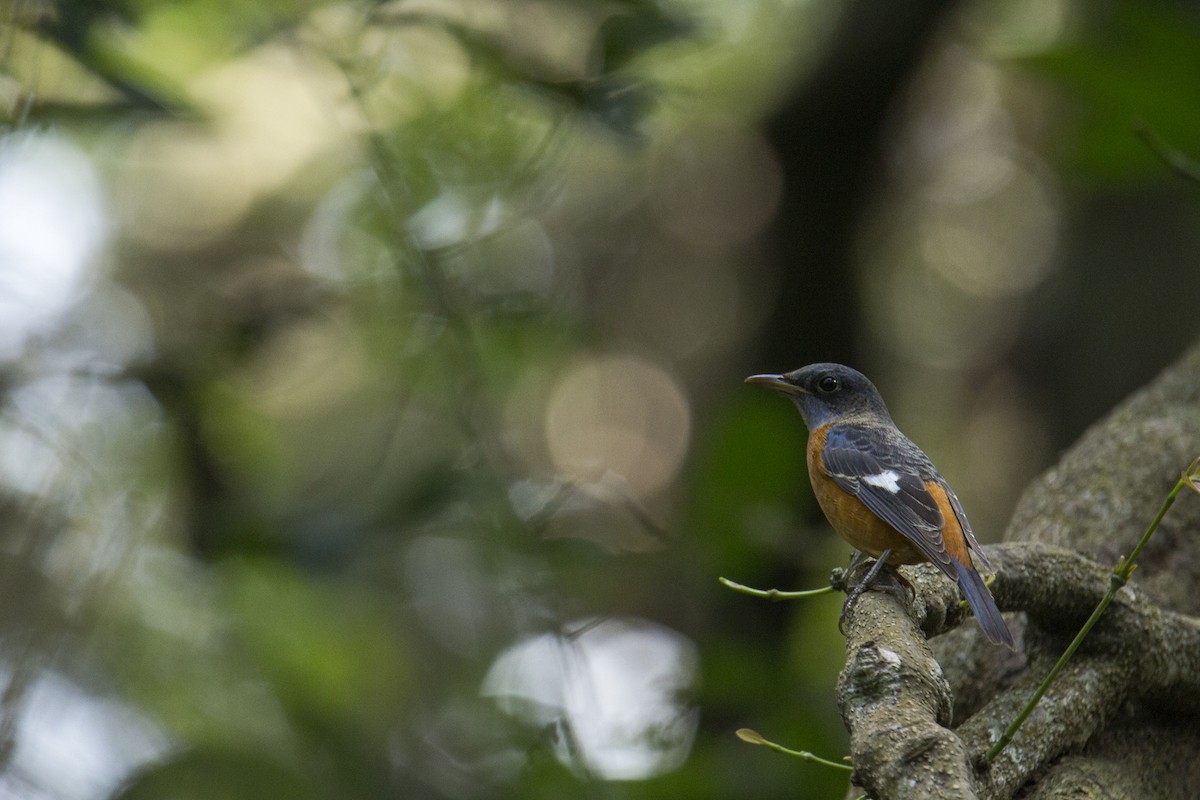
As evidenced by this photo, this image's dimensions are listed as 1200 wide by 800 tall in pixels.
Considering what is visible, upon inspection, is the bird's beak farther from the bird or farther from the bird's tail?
the bird's tail

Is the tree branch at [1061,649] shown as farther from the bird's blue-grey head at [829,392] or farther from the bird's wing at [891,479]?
the bird's blue-grey head at [829,392]

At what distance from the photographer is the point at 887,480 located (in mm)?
3537

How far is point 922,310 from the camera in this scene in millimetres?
13086

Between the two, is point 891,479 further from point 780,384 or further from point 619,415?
point 619,415

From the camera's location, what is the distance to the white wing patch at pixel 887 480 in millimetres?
3467

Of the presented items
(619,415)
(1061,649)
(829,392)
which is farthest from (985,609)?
(619,415)

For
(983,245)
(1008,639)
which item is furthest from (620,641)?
(983,245)

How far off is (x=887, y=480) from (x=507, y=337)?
Answer: 3.14m

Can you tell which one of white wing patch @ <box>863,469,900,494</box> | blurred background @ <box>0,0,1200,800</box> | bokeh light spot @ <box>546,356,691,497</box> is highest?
white wing patch @ <box>863,469,900,494</box>

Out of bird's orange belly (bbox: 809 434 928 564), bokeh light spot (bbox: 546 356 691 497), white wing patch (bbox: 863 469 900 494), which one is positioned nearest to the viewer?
bird's orange belly (bbox: 809 434 928 564)

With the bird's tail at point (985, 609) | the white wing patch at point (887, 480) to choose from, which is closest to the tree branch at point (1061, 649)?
the bird's tail at point (985, 609)

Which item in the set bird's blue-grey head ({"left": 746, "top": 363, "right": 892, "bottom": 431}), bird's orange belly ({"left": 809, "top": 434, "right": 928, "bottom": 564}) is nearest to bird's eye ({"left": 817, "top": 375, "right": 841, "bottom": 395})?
bird's blue-grey head ({"left": 746, "top": 363, "right": 892, "bottom": 431})

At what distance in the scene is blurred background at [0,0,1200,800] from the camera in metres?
4.35

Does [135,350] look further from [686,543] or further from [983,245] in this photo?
[983,245]
